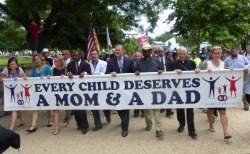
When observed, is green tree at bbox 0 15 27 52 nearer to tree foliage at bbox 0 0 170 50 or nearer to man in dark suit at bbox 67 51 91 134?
tree foliage at bbox 0 0 170 50

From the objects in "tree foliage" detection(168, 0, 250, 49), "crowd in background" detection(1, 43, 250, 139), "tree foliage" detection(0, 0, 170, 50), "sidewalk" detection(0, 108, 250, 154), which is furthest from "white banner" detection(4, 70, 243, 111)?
"tree foliage" detection(168, 0, 250, 49)

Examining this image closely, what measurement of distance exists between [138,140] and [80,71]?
6.69 ft

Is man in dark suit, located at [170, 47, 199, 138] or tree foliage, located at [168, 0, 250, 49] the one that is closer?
man in dark suit, located at [170, 47, 199, 138]

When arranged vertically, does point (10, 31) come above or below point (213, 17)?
below

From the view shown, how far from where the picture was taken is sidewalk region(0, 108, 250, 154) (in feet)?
19.1

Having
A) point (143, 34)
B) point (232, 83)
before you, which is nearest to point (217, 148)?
point (232, 83)

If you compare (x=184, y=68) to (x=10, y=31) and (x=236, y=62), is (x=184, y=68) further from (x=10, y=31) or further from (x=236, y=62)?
(x=10, y=31)

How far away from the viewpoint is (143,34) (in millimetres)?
15578

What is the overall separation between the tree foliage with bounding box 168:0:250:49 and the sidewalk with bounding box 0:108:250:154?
9.51 metres

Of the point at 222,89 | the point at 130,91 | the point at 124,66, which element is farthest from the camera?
the point at 124,66

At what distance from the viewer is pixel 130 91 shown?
265 inches

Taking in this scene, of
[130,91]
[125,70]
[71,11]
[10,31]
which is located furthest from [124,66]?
[10,31]

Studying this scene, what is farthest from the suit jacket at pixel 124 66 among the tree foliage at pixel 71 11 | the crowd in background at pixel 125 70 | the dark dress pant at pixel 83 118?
the tree foliage at pixel 71 11

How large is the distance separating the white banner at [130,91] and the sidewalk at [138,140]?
0.60m
